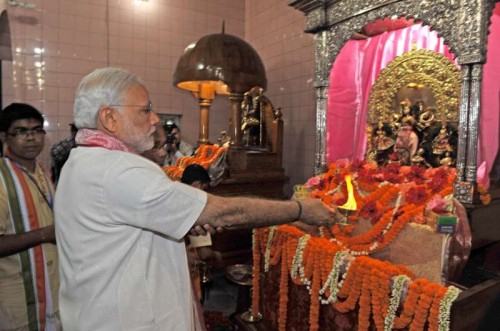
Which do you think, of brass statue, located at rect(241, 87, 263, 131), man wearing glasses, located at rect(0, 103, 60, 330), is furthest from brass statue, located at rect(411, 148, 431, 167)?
man wearing glasses, located at rect(0, 103, 60, 330)

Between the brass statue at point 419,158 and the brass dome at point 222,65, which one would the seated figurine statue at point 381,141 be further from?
the brass dome at point 222,65

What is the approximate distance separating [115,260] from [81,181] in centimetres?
28

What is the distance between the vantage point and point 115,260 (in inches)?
45.8

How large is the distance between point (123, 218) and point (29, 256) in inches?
44.2

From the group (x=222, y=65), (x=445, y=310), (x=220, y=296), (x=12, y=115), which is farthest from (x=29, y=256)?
(x=222, y=65)

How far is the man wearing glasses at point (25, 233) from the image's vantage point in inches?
70.1

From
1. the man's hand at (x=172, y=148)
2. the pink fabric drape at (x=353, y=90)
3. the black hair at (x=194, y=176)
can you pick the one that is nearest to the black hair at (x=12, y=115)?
the black hair at (x=194, y=176)

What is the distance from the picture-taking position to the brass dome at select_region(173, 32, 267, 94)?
3889 mm

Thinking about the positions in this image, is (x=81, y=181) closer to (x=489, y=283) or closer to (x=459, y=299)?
(x=459, y=299)

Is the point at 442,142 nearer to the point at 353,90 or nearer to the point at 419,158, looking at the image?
the point at 419,158

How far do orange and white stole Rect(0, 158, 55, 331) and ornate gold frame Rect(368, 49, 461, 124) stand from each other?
293 centimetres

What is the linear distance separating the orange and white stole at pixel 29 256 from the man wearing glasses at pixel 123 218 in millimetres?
738

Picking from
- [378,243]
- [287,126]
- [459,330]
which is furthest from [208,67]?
[459,330]

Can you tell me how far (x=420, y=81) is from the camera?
3035 millimetres
